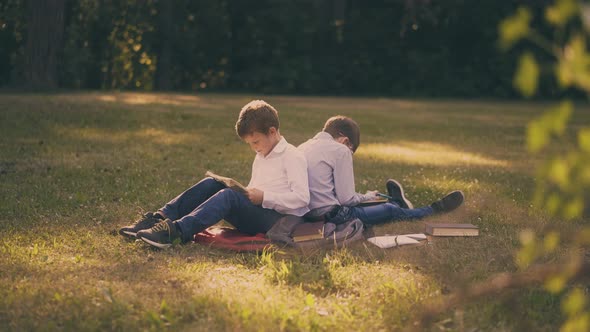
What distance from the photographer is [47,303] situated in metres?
3.63

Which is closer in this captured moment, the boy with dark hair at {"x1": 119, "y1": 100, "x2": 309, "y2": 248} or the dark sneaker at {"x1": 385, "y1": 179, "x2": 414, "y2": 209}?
the boy with dark hair at {"x1": 119, "y1": 100, "x2": 309, "y2": 248}

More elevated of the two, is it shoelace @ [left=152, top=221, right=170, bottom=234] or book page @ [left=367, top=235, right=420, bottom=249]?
shoelace @ [left=152, top=221, right=170, bottom=234]

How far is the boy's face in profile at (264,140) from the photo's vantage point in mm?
5129

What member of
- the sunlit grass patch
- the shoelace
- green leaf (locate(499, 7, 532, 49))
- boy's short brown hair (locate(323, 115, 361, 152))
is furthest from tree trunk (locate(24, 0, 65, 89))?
green leaf (locate(499, 7, 532, 49))

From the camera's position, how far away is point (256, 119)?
16.6 ft

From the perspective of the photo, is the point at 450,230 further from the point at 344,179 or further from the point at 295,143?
the point at 295,143

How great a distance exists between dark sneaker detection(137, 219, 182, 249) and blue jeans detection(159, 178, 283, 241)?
6 centimetres

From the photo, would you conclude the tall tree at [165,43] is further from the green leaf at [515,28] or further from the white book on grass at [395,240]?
the green leaf at [515,28]

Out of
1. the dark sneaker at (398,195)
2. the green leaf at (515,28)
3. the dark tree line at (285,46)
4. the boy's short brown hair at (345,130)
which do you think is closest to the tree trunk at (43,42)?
the dark tree line at (285,46)

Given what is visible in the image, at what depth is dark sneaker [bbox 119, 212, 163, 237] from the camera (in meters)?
5.05

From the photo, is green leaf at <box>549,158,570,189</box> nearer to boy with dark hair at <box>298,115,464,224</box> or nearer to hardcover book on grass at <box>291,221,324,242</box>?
hardcover book on grass at <box>291,221,324,242</box>

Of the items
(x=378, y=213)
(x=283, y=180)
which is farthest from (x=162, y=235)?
(x=378, y=213)

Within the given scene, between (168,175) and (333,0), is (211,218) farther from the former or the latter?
(333,0)

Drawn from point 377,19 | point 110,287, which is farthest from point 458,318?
point 377,19
